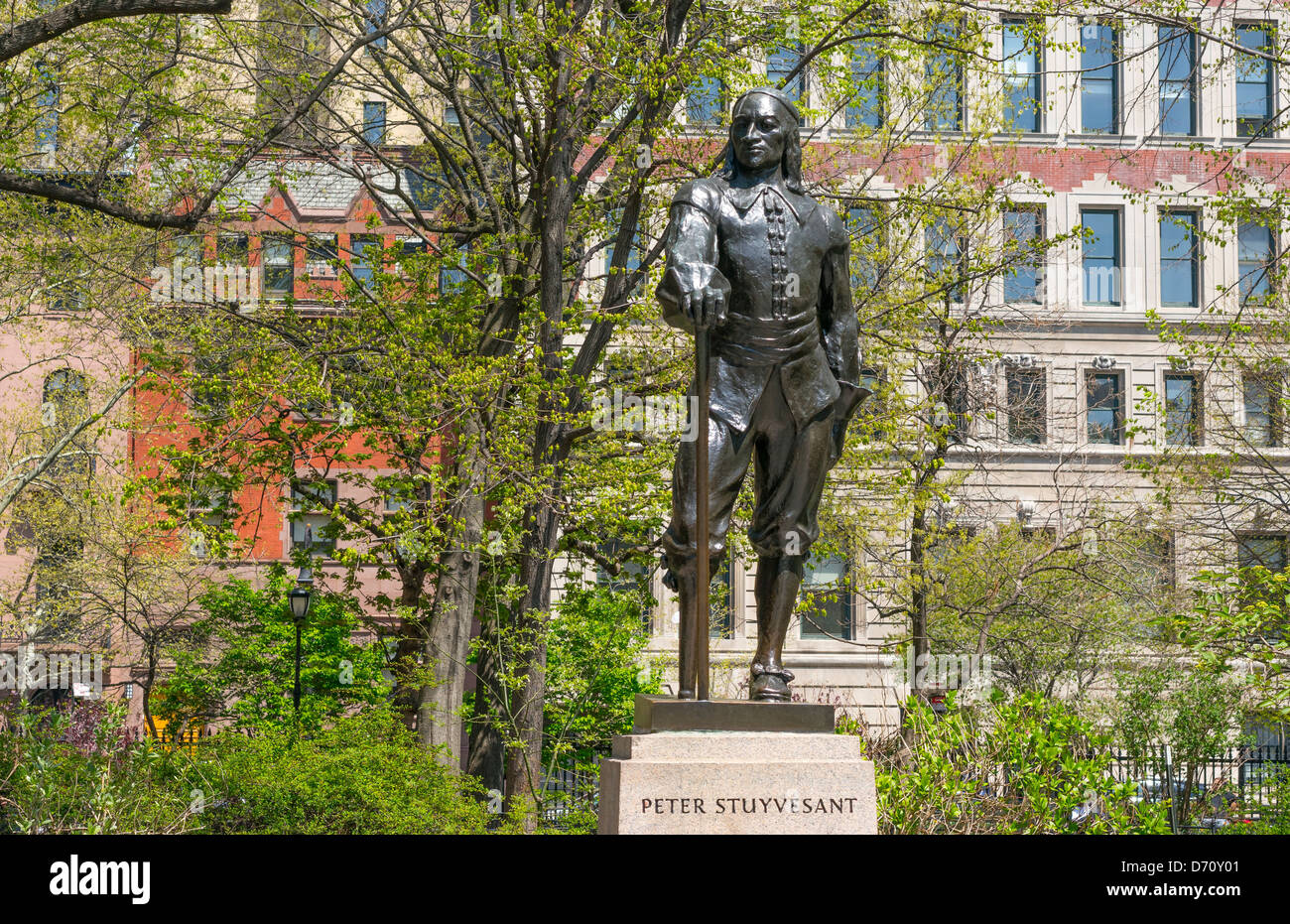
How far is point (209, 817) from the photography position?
1296 centimetres

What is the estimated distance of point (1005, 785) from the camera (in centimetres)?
1039

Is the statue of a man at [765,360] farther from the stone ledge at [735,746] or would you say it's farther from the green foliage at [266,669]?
the green foliage at [266,669]

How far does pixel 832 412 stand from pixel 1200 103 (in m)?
34.6

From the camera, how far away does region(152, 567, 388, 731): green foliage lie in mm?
27547

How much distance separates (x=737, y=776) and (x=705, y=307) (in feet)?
8.04

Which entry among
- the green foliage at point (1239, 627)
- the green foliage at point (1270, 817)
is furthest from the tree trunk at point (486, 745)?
the green foliage at point (1270, 817)

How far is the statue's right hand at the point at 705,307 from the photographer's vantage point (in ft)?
25.2

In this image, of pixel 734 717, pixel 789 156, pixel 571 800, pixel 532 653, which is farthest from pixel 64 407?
pixel 734 717

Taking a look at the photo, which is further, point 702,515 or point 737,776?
point 702,515

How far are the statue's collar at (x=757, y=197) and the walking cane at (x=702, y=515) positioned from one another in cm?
92

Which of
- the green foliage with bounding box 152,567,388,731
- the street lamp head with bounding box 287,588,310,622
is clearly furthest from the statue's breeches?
the green foliage with bounding box 152,567,388,731

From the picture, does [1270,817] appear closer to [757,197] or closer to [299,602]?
[757,197]

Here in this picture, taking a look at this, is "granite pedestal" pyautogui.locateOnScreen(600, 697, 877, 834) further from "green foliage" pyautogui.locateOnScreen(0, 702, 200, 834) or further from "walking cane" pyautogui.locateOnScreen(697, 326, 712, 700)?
"green foliage" pyautogui.locateOnScreen(0, 702, 200, 834)
